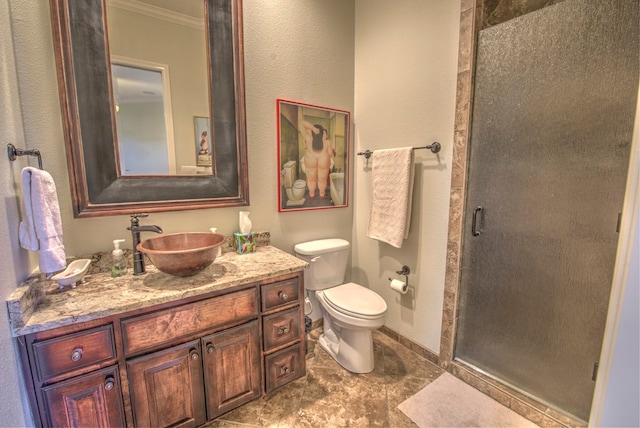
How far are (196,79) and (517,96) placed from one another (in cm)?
182

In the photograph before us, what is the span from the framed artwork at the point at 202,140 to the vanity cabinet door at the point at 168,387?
1.04 meters

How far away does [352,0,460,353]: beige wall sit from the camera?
175 cm

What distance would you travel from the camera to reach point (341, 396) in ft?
5.50

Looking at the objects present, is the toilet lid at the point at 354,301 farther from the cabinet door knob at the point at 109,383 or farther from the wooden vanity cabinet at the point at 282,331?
the cabinet door knob at the point at 109,383

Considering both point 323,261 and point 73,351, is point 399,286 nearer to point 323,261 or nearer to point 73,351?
point 323,261

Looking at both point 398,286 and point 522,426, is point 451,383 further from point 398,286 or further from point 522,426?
point 398,286

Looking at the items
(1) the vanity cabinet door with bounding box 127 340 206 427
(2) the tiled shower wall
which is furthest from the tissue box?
(2) the tiled shower wall

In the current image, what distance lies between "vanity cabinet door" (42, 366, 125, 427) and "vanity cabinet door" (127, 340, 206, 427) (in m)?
0.06

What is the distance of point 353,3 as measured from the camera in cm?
226

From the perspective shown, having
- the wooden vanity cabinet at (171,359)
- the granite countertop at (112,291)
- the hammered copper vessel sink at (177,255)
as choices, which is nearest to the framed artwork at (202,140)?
the hammered copper vessel sink at (177,255)

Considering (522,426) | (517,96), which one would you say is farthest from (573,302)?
(517,96)

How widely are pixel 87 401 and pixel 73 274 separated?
53cm

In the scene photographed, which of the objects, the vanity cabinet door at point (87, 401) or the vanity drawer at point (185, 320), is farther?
the vanity drawer at point (185, 320)

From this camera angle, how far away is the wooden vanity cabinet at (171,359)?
1.05 metres
